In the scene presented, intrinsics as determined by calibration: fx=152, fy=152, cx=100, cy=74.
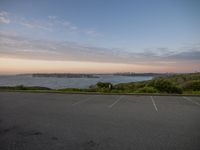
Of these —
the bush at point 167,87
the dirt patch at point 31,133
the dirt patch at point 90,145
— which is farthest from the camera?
the bush at point 167,87

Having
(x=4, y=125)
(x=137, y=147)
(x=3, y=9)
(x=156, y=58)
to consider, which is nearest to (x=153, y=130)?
(x=137, y=147)

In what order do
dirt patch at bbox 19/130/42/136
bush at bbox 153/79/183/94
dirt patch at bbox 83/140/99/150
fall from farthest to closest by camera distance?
bush at bbox 153/79/183/94 < dirt patch at bbox 19/130/42/136 < dirt patch at bbox 83/140/99/150

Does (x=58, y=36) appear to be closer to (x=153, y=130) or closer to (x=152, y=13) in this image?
(x=152, y=13)

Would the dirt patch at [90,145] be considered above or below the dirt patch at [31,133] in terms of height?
above

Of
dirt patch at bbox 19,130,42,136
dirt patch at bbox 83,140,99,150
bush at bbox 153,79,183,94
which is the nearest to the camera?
dirt patch at bbox 83,140,99,150

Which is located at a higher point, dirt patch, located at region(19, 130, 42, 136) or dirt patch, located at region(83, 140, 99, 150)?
dirt patch, located at region(83, 140, 99, 150)

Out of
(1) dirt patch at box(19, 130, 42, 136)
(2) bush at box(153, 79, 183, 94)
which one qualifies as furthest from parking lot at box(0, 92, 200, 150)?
(2) bush at box(153, 79, 183, 94)

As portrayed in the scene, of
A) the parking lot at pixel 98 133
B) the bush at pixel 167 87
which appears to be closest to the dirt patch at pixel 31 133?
the parking lot at pixel 98 133

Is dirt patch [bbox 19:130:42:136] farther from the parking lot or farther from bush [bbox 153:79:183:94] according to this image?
bush [bbox 153:79:183:94]

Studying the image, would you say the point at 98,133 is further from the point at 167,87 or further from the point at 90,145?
the point at 167,87

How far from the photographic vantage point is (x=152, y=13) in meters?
13.0

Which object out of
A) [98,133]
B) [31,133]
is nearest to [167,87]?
[98,133]

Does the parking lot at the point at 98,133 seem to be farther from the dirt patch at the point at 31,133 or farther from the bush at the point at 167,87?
the bush at the point at 167,87

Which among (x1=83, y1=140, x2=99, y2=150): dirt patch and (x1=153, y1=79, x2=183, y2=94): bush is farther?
(x1=153, y1=79, x2=183, y2=94): bush
